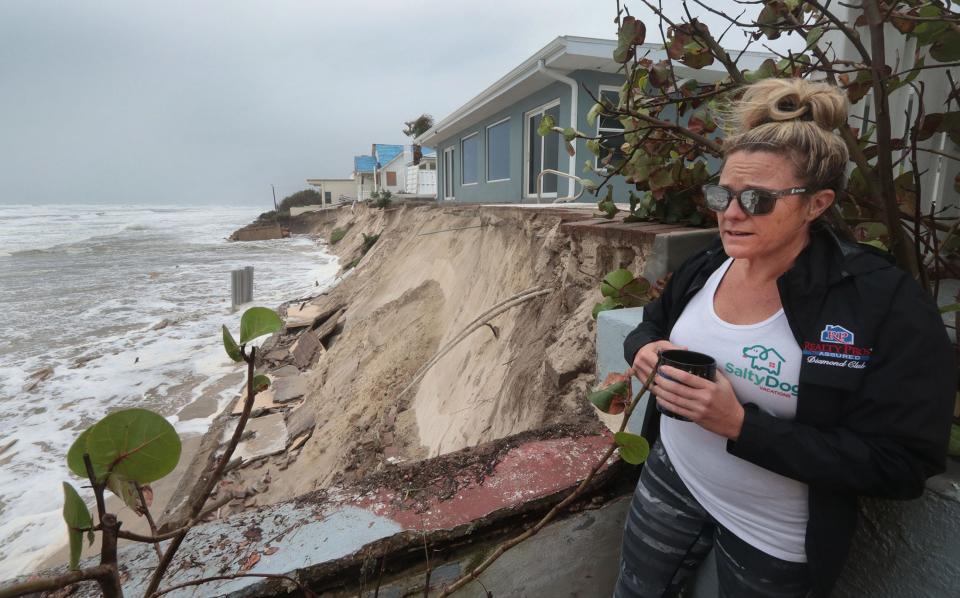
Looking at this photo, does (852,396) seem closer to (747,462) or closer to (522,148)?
(747,462)

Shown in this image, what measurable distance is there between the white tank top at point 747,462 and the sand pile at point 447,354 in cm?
94

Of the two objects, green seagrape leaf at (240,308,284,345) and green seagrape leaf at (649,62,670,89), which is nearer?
green seagrape leaf at (240,308,284,345)

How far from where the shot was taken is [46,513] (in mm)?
5180

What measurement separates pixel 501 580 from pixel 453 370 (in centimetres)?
356

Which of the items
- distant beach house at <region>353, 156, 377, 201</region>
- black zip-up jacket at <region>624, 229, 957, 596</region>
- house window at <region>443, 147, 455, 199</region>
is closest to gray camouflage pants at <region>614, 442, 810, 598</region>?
black zip-up jacket at <region>624, 229, 957, 596</region>

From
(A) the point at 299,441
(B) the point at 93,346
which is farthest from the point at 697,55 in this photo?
(B) the point at 93,346

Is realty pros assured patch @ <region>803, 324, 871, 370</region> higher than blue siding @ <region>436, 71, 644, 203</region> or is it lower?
lower

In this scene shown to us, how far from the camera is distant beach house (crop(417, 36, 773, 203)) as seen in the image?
8.50 meters

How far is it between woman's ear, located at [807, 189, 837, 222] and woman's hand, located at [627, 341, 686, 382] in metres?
0.46

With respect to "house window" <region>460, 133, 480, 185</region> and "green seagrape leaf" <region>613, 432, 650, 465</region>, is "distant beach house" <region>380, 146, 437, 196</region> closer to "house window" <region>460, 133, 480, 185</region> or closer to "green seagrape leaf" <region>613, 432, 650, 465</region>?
"house window" <region>460, 133, 480, 185</region>

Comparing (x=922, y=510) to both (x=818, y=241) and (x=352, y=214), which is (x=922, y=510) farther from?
(x=352, y=214)

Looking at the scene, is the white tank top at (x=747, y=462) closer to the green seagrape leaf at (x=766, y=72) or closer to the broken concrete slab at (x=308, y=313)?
the green seagrape leaf at (x=766, y=72)

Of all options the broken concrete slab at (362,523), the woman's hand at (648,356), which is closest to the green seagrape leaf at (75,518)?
the broken concrete slab at (362,523)

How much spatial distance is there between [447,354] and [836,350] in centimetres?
469
